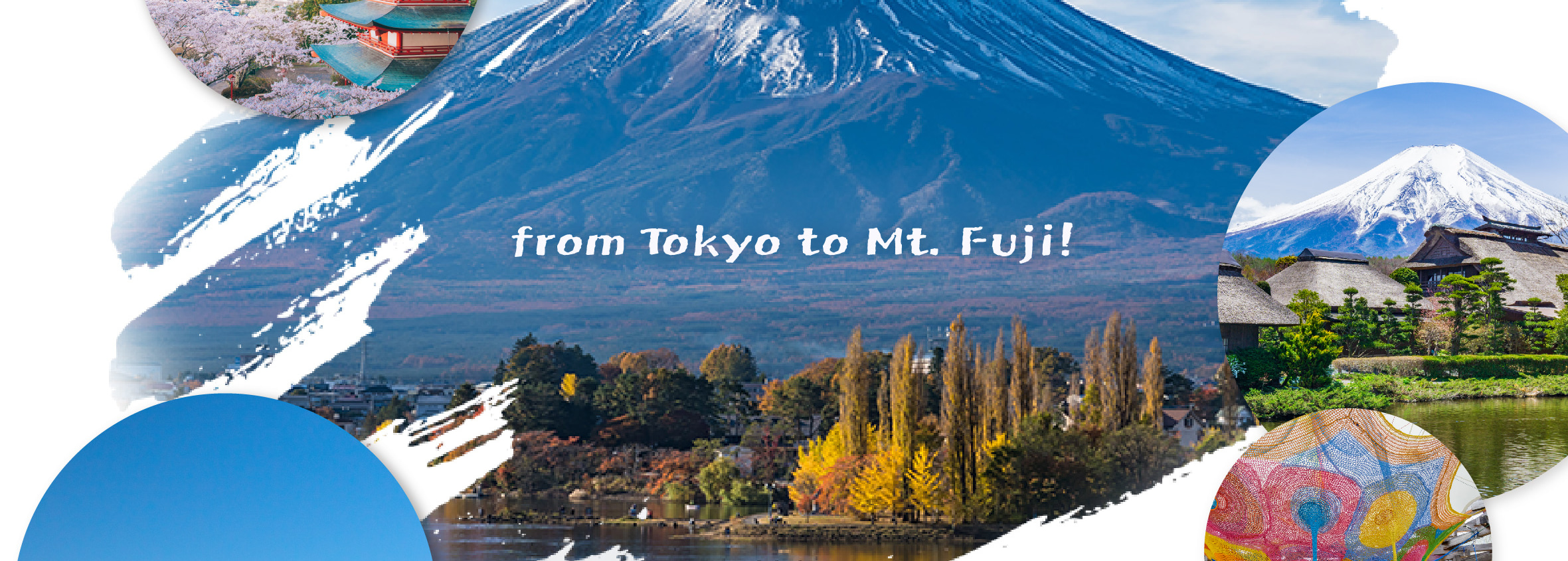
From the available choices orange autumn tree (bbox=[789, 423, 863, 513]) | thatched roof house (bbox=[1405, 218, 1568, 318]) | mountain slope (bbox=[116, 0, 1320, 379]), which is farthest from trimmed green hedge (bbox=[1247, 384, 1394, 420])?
orange autumn tree (bbox=[789, 423, 863, 513])

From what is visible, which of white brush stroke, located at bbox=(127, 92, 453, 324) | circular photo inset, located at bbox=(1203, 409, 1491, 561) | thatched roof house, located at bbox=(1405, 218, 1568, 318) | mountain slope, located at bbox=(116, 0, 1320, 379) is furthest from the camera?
mountain slope, located at bbox=(116, 0, 1320, 379)

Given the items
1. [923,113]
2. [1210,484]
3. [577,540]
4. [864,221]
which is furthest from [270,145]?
[923,113]

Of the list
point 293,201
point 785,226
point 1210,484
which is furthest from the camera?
point 785,226

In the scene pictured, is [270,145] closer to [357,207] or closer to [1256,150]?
[357,207]

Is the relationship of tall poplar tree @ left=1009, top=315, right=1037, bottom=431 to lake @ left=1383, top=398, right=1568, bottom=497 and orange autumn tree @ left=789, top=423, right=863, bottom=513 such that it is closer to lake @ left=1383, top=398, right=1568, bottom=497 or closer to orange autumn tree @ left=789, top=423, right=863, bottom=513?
orange autumn tree @ left=789, top=423, right=863, bottom=513

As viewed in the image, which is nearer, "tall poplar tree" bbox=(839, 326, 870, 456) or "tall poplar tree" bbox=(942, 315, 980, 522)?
"tall poplar tree" bbox=(942, 315, 980, 522)

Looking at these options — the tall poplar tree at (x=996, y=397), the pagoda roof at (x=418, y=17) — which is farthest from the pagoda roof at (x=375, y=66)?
the tall poplar tree at (x=996, y=397)

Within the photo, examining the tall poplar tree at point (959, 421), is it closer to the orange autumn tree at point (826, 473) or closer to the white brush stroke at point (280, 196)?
the orange autumn tree at point (826, 473)
